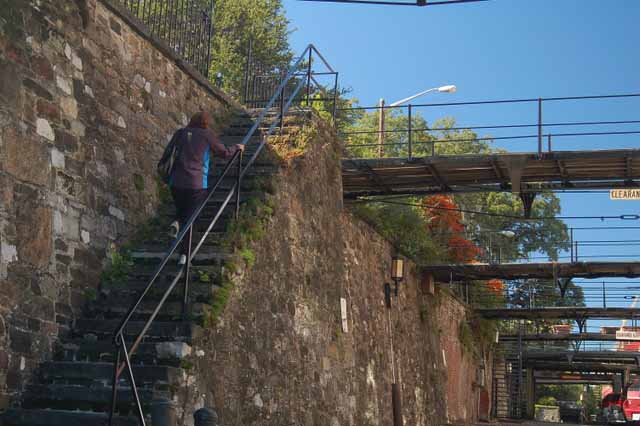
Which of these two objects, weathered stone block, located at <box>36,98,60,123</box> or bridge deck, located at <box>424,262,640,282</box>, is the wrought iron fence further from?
bridge deck, located at <box>424,262,640,282</box>

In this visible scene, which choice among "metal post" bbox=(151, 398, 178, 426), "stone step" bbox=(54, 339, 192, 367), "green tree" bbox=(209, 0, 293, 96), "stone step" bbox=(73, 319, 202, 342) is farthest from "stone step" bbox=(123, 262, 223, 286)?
"green tree" bbox=(209, 0, 293, 96)

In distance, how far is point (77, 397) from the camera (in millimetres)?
7066

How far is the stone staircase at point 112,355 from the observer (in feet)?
22.5

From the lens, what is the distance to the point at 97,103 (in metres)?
8.83

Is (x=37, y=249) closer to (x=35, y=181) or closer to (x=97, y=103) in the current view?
(x=35, y=181)

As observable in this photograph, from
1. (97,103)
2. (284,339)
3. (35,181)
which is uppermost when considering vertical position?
(97,103)

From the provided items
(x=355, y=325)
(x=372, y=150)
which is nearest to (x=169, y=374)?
(x=355, y=325)

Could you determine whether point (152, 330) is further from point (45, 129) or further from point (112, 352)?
point (45, 129)

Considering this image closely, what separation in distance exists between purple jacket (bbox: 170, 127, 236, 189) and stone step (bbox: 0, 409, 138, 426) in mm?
2593

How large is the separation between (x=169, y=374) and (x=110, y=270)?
203cm

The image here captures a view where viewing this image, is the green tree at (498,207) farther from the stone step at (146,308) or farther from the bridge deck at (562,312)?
the stone step at (146,308)

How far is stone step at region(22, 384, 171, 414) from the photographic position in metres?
6.91

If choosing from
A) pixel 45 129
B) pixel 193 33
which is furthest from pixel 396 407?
pixel 45 129

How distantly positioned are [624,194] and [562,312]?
36.6 ft
